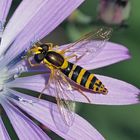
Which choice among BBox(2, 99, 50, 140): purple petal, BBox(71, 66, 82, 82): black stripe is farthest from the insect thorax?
BBox(2, 99, 50, 140): purple petal

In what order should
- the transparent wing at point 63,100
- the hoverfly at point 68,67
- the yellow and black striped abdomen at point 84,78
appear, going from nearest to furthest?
the transparent wing at point 63,100
the hoverfly at point 68,67
the yellow and black striped abdomen at point 84,78

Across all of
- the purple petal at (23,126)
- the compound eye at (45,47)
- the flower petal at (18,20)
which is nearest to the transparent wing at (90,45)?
the compound eye at (45,47)

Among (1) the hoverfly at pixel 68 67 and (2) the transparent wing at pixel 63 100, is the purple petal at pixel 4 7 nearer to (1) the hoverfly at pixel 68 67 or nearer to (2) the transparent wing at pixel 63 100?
(1) the hoverfly at pixel 68 67

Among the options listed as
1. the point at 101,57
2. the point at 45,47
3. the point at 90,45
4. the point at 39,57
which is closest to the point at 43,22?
the point at 45,47

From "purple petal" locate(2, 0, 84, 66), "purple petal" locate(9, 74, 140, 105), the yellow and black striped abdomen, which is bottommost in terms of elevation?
"purple petal" locate(9, 74, 140, 105)

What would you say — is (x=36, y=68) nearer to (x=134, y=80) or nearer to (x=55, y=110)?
(x=55, y=110)

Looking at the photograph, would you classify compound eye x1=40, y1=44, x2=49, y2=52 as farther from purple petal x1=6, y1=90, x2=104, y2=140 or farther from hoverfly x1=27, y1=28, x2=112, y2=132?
purple petal x1=6, y1=90, x2=104, y2=140
